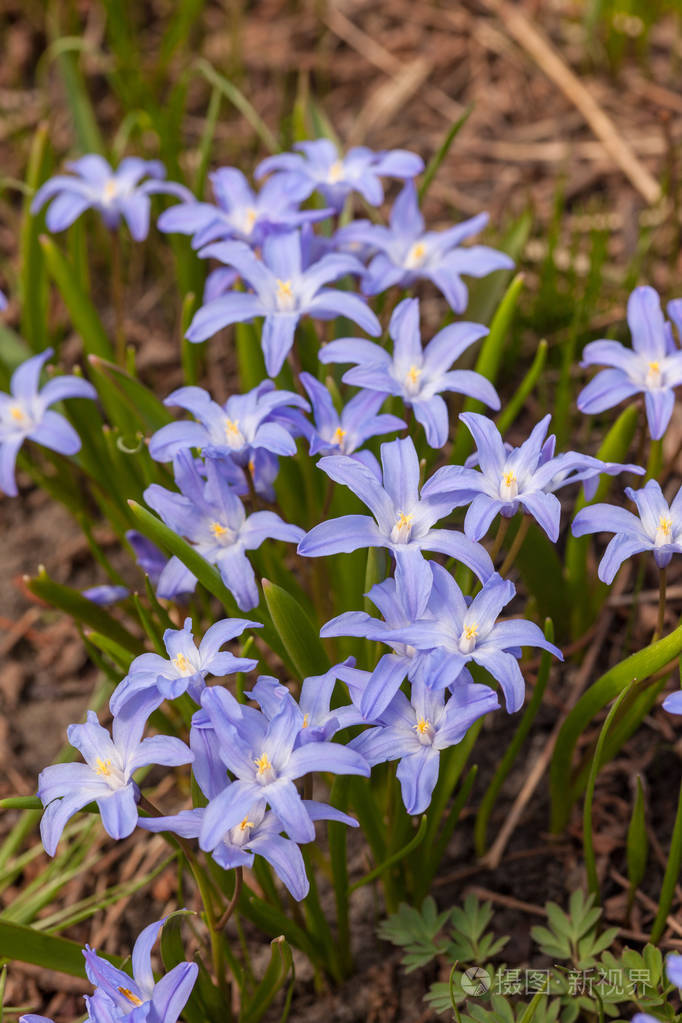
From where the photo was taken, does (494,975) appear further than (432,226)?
No

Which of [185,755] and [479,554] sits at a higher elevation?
[479,554]

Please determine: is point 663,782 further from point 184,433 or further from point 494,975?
point 184,433

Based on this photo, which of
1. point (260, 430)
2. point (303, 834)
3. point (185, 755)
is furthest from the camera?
point (260, 430)

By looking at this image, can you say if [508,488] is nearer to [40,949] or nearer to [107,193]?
[40,949]

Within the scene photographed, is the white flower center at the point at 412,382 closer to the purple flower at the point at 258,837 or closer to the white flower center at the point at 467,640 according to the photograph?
the white flower center at the point at 467,640

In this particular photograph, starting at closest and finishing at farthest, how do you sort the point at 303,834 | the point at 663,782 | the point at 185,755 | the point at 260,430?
the point at 303,834, the point at 185,755, the point at 260,430, the point at 663,782

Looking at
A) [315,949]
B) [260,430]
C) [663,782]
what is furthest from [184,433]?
[663,782]

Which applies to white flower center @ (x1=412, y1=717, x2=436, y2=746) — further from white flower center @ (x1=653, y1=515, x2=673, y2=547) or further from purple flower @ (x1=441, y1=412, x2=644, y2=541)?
white flower center @ (x1=653, y1=515, x2=673, y2=547)
